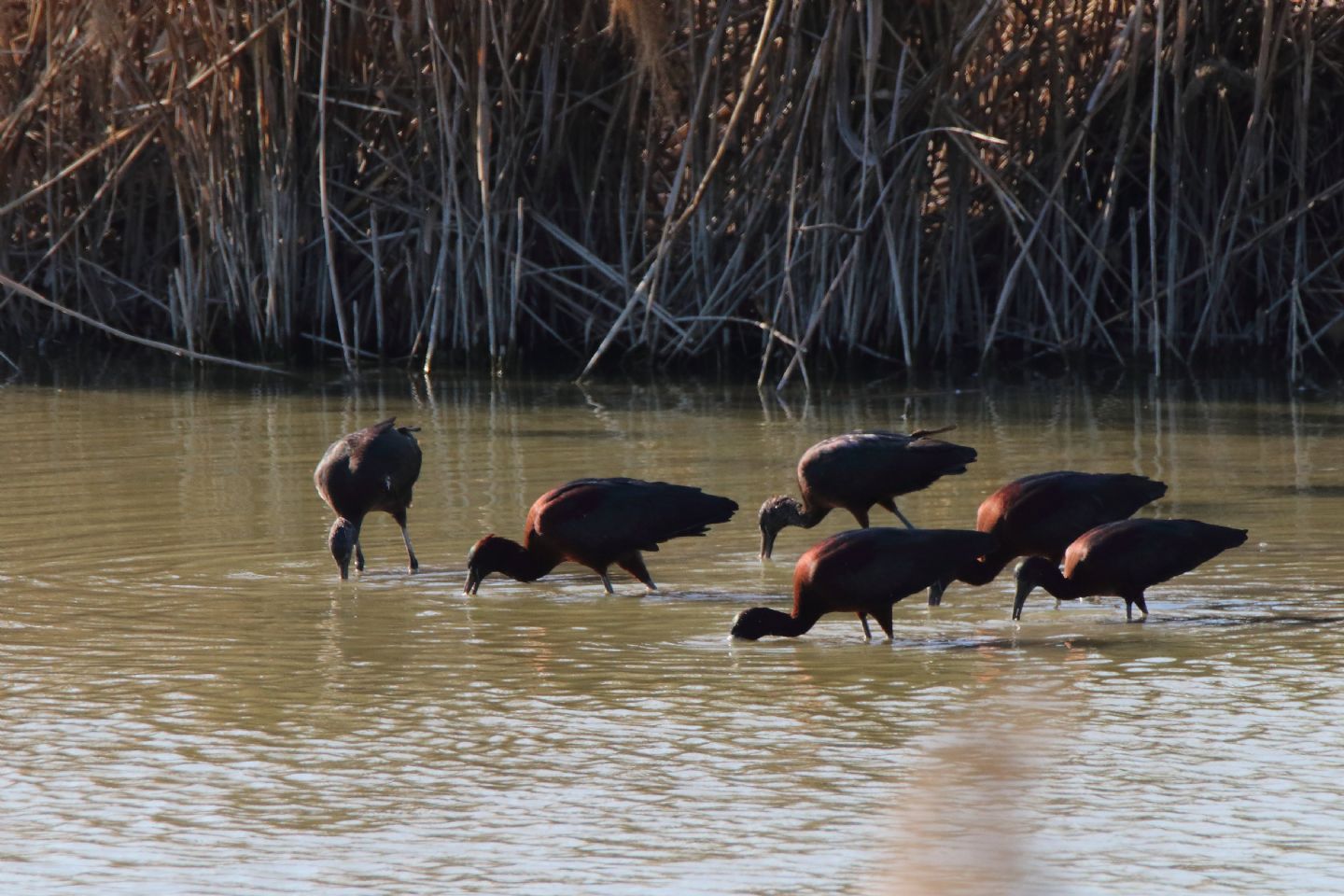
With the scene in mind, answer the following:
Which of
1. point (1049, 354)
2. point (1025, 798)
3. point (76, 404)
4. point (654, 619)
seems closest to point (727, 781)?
point (1025, 798)

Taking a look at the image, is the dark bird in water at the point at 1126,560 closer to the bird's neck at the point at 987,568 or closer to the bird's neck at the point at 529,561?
the bird's neck at the point at 987,568

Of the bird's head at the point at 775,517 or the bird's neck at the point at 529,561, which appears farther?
the bird's head at the point at 775,517

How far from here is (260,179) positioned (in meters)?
13.3

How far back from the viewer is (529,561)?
6.74 m

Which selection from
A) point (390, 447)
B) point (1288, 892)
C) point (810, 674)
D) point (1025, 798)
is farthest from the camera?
point (390, 447)

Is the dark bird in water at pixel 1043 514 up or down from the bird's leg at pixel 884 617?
up

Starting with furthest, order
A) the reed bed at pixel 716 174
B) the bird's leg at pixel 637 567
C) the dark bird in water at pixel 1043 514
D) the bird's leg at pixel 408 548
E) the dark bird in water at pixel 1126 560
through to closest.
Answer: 1. the reed bed at pixel 716 174
2. the bird's leg at pixel 408 548
3. the bird's leg at pixel 637 567
4. the dark bird in water at pixel 1043 514
5. the dark bird in water at pixel 1126 560

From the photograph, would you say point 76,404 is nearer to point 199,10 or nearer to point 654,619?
point 199,10

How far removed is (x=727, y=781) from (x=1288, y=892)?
4.12 ft

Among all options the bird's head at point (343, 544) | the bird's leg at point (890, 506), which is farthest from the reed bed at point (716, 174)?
the bird's head at point (343, 544)

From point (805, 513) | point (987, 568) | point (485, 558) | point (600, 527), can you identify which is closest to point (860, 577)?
point (987, 568)

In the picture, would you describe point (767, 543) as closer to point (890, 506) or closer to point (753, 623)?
point (890, 506)

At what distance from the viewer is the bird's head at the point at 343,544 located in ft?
22.5

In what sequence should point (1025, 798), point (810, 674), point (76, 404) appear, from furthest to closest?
point (76, 404) < point (810, 674) < point (1025, 798)
